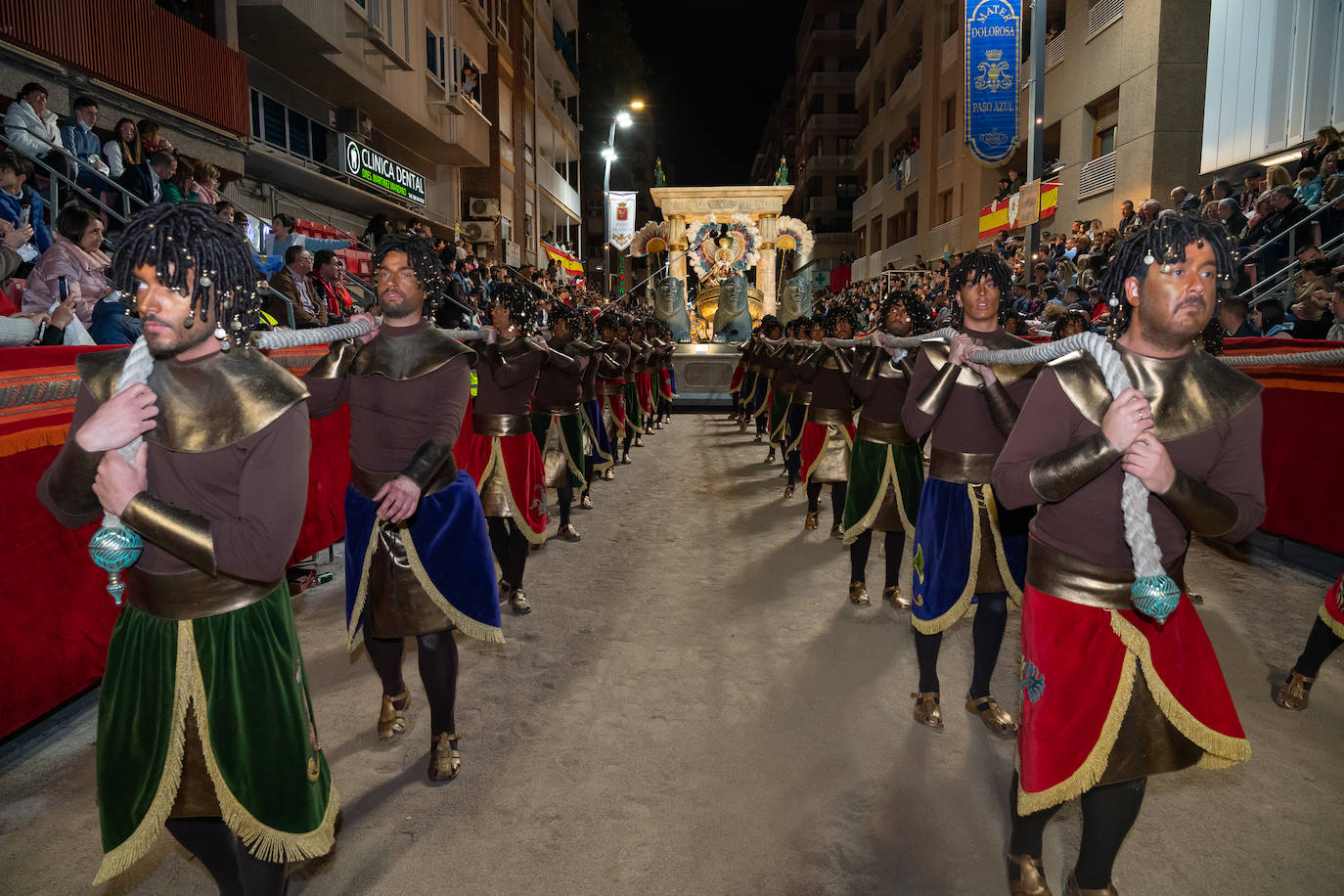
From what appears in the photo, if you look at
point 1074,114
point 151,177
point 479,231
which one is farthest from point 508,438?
point 479,231

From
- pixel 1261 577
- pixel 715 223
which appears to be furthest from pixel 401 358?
pixel 715 223

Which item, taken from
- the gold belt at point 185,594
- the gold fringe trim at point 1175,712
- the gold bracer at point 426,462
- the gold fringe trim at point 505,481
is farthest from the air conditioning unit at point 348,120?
the gold fringe trim at point 1175,712

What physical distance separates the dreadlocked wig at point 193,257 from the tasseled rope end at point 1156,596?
2.29m

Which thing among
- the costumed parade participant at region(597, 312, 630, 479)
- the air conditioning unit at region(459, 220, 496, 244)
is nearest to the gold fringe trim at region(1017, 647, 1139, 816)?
the costumed parade participant at region(597, 312, 630, 479)

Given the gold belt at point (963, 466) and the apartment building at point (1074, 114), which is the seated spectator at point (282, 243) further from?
the apartment building at point (1074, 114)

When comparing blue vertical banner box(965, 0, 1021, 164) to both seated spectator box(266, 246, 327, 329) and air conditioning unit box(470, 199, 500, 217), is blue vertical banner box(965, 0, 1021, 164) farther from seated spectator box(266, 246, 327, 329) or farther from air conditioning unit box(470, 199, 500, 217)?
air conditioning unit box(470, 199, 500, 217)

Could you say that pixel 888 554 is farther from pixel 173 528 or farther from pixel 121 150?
pixel 121 150

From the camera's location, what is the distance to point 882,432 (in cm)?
537

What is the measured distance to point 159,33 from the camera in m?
11.4

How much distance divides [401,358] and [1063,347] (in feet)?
7.73

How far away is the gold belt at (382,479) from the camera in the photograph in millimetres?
3414

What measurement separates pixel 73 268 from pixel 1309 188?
40.4 feet

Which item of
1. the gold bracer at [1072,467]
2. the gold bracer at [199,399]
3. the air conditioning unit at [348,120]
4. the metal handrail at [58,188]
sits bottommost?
the gold bracer at [1072,467]

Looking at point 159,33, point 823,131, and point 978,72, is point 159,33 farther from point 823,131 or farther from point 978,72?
point 823,131
